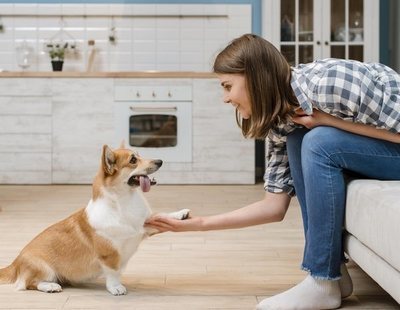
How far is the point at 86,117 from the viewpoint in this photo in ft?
16.1

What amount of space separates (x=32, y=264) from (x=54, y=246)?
8 cm

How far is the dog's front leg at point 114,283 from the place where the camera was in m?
1.88

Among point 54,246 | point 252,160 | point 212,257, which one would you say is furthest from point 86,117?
point 54,246

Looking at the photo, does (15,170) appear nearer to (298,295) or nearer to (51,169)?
(51,169)

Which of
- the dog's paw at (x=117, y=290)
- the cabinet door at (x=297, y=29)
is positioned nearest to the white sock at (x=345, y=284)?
the dog's paw at (x=117, y=290)

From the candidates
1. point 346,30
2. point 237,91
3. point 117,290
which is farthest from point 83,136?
point 237,91

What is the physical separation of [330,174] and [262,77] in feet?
1.00

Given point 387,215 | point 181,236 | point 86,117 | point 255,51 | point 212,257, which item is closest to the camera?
point 387,215

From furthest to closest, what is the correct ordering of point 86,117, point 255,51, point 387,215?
point 86,117 < point 255,51 < point 387,215

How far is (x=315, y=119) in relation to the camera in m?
1.67

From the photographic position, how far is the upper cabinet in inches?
202

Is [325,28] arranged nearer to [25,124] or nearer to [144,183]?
[25,124]

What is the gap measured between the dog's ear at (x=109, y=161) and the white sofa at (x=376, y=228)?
68 centimetres

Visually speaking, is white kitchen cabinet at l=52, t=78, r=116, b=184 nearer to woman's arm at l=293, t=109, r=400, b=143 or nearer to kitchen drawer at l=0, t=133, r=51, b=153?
kitchen drawer at l=0, t=133, r=51, b=153
